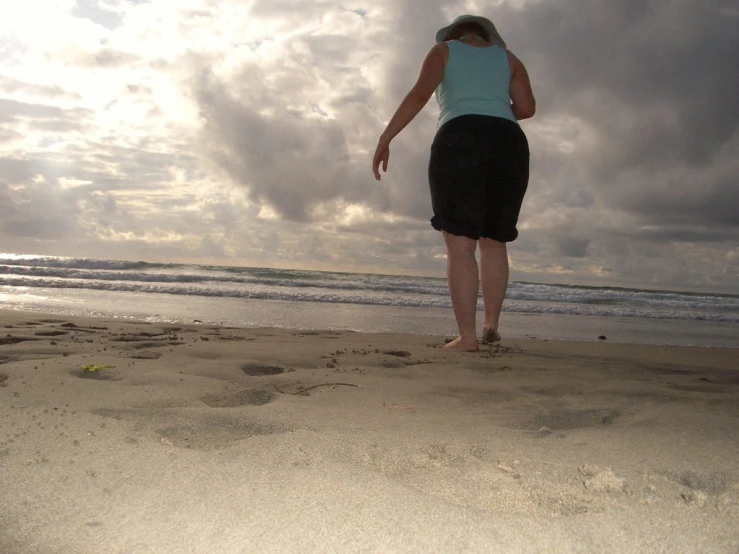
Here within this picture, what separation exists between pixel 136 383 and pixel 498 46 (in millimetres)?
2733

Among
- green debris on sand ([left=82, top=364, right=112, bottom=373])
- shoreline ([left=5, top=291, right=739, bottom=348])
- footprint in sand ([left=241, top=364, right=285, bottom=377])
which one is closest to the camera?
green debris on sand ([left=82, top=364, right=112, bottom=373])

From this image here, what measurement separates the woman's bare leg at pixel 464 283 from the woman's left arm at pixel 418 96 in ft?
2.09

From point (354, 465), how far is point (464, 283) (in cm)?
218

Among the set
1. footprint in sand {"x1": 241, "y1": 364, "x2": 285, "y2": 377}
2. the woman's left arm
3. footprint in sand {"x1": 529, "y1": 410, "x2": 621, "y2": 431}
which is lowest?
footprint in sand {"x1": 241, "y1": 364, "x2": 285, "y2": 377}

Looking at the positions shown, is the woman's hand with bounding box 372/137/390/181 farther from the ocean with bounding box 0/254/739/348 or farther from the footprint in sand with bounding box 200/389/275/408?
the ocean with bounding box 0/254/739/348

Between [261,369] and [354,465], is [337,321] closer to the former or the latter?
[261,369]

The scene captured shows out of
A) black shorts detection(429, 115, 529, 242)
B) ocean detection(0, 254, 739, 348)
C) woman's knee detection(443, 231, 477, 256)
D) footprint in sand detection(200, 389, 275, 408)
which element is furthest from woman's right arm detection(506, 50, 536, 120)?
ocean detection(0, 254, 739, 348)

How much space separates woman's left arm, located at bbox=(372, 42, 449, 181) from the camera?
3225 millimetres

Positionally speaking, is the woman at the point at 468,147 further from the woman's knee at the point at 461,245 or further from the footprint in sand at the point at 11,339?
the footprint in sand at the point at 11,339

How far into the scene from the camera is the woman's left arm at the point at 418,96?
3.22 meters

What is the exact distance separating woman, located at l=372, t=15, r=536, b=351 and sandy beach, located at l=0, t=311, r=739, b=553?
44.9 inches

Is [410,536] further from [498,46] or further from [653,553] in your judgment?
[498,46]

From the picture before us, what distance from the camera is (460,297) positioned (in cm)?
324

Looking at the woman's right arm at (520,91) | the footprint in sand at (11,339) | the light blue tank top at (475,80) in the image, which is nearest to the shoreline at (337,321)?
the footprint in sand at (11,339)
